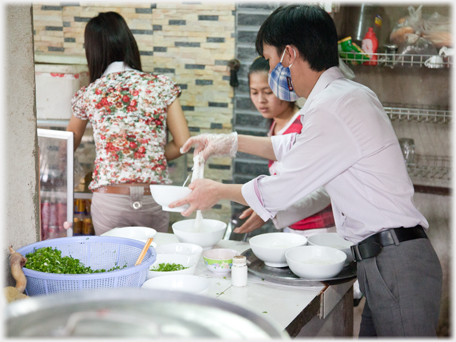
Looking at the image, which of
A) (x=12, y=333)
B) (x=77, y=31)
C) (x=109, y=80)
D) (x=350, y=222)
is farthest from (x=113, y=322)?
(x=77, y=31)

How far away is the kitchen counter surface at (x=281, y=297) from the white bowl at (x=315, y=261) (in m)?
0.05

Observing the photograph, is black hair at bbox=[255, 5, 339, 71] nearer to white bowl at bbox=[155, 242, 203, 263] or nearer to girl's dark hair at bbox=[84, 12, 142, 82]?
white bowl at bbox=[155, 242, 203, 263]

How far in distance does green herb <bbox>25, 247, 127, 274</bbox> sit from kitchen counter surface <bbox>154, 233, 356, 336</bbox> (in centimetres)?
50

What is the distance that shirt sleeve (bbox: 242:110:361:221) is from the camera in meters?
1.77

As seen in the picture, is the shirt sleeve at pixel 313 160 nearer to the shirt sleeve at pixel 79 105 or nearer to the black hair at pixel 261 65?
the black hair at pixel 261 65

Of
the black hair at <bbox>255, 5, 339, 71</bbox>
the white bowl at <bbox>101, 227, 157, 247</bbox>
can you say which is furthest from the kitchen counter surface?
the black hair at <bbox>255, 5, 339, 71</bbox>

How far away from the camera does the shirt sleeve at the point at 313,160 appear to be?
177cm

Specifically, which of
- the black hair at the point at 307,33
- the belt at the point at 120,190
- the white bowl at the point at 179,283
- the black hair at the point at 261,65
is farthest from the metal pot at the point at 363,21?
the white bowl at the point at 179,283

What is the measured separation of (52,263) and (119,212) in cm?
137

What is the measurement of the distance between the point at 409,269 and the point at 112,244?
111 centimetres

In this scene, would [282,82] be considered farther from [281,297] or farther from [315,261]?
[281,297]

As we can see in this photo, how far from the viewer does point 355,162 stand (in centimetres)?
179

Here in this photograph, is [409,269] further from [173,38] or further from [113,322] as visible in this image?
[173,38]

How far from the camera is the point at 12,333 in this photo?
59cm
